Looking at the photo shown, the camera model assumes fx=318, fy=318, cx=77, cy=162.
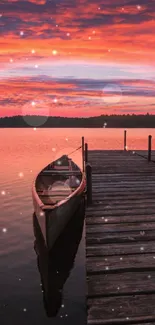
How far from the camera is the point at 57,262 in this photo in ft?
33.3

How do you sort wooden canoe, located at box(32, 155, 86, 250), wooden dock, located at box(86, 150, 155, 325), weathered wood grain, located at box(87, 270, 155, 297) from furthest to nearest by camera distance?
wooden canoe, located at box(32, 155, 86, 250) < weathered wood grain, located at box(87, 270, 155, 297) < wooden dock, located at box(86, 150, 155, 325)

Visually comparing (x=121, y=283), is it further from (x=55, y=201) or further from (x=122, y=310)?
A: (x=55, y=201)

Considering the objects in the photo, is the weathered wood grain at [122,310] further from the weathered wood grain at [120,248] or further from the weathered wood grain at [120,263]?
the weathered wood grain at [120,248]

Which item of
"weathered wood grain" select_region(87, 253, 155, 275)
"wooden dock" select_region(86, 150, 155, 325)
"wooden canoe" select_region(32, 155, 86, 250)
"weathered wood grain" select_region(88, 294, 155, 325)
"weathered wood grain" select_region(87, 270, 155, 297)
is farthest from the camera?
"wooden canoe" select_region(32, 155, 86, 250)

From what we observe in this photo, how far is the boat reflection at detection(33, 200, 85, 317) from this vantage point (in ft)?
26.9

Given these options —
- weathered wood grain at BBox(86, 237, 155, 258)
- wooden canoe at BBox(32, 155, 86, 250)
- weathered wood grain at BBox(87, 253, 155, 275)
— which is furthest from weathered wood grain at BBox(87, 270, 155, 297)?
wooden canoe at BBox(32, 155, 86, 250)

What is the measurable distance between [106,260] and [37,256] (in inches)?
197

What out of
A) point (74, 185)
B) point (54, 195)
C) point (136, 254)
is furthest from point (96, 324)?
point (74, 185)

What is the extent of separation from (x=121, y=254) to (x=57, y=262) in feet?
10.7

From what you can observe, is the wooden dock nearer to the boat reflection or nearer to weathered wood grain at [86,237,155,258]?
weathered wood grain at [86,237,155,258]

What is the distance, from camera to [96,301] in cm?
574

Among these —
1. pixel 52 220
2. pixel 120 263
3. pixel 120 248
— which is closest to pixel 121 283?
pixel 120 263

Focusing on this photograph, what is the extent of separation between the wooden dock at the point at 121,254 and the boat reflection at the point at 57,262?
5.07ft

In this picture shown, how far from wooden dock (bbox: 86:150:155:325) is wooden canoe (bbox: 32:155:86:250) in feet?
2.42
